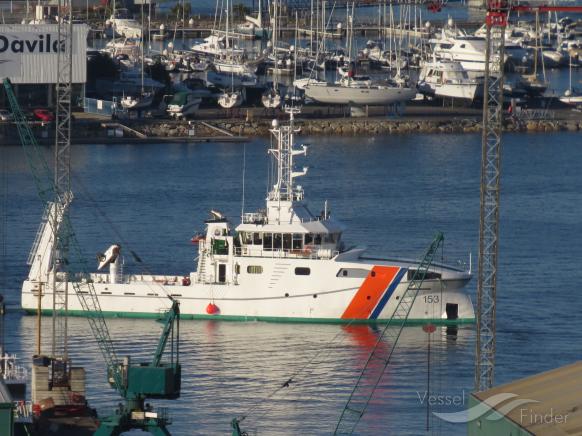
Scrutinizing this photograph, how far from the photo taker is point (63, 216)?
129ft

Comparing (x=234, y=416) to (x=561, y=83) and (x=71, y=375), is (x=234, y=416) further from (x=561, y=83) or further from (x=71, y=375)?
(x=561, y=83)

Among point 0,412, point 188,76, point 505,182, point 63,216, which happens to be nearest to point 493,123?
point 0,412

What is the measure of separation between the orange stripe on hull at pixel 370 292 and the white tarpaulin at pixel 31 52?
3113 centimetres

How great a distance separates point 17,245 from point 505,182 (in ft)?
59.7

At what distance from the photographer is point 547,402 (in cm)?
2494

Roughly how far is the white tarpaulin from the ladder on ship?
3164 cm

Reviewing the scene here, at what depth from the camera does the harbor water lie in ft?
110

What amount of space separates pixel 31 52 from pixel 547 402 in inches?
1811

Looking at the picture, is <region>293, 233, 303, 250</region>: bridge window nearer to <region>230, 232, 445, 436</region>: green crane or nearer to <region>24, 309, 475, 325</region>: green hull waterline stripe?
<region>24, 309, 475, 325</region>: green hull waterline stripe

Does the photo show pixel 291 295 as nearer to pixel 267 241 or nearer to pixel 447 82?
pixel 267 241

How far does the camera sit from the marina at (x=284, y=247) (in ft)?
103

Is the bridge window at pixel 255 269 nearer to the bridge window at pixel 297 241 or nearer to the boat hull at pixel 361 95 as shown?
the bridge window at pixel 297 241

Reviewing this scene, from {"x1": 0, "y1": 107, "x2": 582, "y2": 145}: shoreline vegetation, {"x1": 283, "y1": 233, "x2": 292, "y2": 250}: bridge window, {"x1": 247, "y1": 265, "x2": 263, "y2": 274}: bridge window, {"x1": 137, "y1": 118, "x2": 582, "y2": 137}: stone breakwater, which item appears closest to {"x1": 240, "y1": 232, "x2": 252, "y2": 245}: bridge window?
{"x1": 247, "y1": 265, "x2": 263, "y2": 274}: bridge window

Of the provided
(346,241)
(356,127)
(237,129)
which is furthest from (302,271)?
(356,127)
